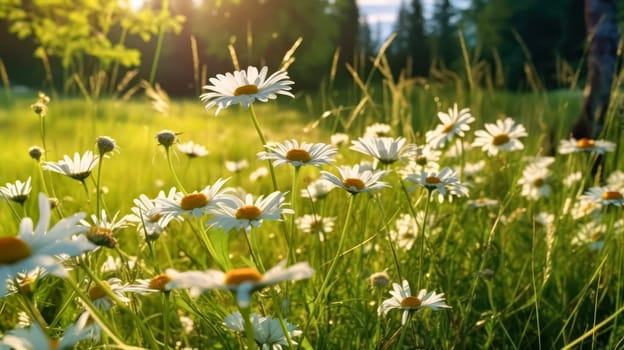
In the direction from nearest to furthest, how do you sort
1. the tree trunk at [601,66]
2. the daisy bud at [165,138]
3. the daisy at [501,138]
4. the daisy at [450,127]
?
the daisy bud at [165,138]
the daisy at [450,127]
the daisy at [501,138]
the tree trunk at [601,66]

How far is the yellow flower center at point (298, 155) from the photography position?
1125 mm

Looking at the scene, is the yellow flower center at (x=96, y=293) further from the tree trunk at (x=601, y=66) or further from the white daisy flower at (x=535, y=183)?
the tree trunk at (x=601, y=66)

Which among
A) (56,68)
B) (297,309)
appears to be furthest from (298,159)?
(56,68)

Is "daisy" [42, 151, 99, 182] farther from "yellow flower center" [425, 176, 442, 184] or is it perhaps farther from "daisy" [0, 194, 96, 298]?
"yellow flower center" [425, 176, 442, 184]

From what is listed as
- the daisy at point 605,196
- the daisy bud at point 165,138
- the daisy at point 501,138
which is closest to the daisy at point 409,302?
the daisy bud at point 165,138

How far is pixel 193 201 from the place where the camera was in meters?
1.05

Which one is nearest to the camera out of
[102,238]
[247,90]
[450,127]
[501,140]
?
[102,238]

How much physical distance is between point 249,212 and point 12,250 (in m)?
0.39

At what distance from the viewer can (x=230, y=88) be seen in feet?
4.03

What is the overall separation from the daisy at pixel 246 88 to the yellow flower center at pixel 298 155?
98mm

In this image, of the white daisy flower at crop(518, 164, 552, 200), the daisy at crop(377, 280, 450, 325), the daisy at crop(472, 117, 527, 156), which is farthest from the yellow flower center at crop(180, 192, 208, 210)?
the white daisy flower at crop(518, 164, 552, 200)

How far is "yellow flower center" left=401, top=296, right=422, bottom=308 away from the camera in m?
1.06

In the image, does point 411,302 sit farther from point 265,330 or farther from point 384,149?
point 384,149

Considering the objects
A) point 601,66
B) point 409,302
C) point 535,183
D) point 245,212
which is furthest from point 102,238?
point 601,66
